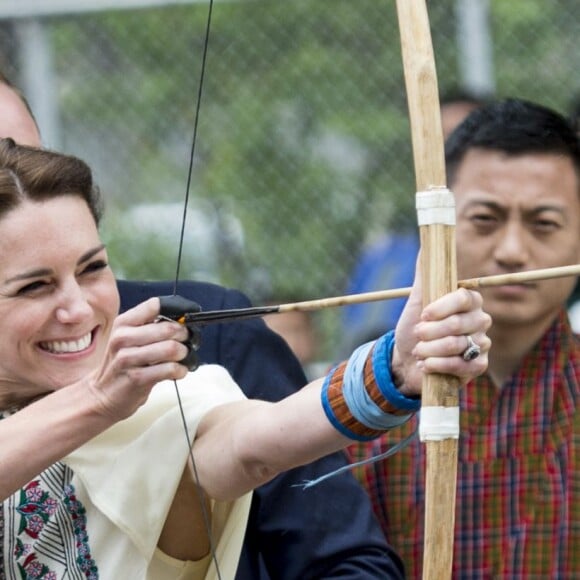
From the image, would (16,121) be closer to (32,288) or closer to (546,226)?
(32,288)

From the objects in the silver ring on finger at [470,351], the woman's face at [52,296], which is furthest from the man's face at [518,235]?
the silver ring on finger at [470,351]

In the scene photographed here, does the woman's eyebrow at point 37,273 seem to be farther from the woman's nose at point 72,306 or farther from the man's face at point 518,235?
the man's face at point 518,235

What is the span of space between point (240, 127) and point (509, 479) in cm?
181

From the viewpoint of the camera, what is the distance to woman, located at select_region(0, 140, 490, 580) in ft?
6.54

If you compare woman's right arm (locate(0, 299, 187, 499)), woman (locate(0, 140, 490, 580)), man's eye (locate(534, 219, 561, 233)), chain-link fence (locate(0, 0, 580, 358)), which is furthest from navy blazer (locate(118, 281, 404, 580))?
chain-link fence (locate(0, 0, 580, 358))

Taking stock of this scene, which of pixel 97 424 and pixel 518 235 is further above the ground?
pixel 518 235

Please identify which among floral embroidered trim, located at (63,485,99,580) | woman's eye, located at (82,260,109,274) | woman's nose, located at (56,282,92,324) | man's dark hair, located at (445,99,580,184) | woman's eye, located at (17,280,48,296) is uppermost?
man's dark hair, located at (445,99,580,184)

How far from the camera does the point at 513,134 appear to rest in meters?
2.87

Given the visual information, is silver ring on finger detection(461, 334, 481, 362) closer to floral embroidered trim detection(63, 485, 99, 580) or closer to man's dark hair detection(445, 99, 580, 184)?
floral embroidered trim detection(63, 485, 99, 580)

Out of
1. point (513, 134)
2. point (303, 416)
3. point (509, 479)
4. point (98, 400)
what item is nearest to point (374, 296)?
point (303, 416)

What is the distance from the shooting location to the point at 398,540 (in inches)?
104

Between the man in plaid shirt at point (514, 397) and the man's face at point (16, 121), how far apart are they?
2.41 feet

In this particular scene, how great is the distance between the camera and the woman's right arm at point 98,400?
1.95m

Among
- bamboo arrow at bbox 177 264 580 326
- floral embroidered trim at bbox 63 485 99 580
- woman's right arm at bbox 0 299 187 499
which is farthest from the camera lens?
floral embroidered trim at bbox 63 485 99 580
